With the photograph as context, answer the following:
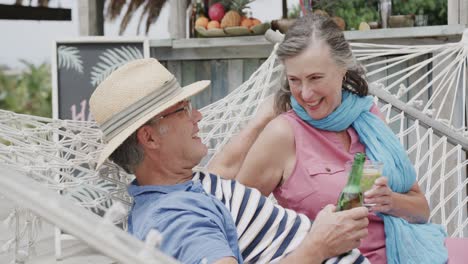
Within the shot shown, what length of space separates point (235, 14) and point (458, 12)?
4.16ft

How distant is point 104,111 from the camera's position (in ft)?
5.50

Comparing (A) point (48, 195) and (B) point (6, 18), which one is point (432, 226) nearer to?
(A) point (48, 195)

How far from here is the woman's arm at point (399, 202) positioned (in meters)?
1.77

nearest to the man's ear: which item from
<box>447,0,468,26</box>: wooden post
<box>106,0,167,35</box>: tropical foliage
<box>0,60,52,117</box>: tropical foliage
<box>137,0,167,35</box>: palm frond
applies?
<box>447,0,468,26</box>: wooden post

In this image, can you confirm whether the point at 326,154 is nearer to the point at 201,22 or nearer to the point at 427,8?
the point at 201,22

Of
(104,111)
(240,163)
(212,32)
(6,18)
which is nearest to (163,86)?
(104,111)

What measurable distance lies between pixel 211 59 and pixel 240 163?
255 cm

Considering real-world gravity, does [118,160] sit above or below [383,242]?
above

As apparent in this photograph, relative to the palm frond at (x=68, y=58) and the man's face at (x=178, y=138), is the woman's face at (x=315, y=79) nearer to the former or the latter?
the man's face at (x=178, y=138)

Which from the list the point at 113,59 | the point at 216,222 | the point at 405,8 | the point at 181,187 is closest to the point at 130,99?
the point at 181,187

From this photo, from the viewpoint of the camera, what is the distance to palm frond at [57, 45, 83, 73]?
4332 millimetres

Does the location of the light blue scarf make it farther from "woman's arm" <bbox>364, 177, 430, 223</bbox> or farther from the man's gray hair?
the man's gray hair

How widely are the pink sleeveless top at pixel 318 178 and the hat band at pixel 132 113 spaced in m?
0.40

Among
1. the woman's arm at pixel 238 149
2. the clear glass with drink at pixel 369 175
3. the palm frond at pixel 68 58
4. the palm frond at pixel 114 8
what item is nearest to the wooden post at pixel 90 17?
the palm frond at pixel 68 58
